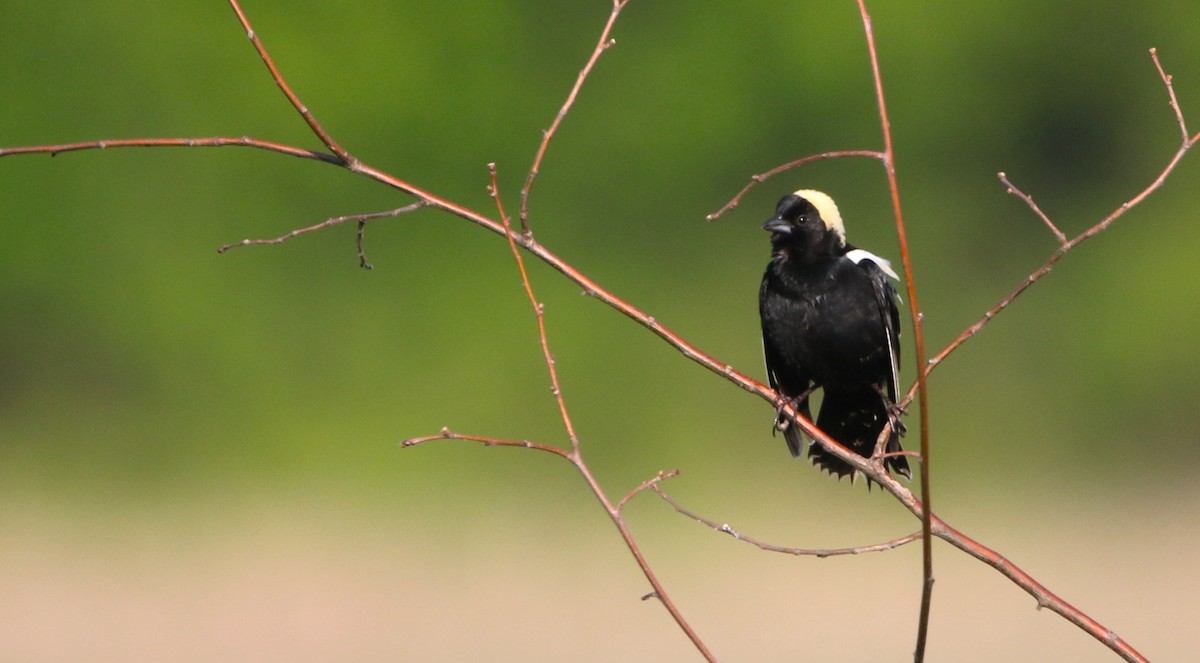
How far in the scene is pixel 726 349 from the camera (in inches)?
508

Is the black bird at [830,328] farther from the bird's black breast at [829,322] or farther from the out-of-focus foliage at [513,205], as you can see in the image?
the out-of-focus foliage at [513,205]

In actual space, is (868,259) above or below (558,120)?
above

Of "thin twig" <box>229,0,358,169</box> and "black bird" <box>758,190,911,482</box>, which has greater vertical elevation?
"black bird" <box>758,190,911,482</box>

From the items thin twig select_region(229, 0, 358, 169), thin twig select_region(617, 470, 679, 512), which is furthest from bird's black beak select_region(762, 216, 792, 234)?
thin twig select_region(229, 0, 358, 169)

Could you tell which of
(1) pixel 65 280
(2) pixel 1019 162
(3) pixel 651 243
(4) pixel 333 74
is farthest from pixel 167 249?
(2) pixel 1019 162

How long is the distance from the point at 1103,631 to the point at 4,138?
1183cm

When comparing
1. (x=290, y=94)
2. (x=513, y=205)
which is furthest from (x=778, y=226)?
(x=513, y=205)

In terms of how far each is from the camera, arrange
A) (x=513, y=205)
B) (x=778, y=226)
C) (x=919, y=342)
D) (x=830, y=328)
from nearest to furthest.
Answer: (x=919, y=342) → (x=830, y=328) → (x=778, y=226) → (x=513, y=205)

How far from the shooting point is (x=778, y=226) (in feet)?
12.6

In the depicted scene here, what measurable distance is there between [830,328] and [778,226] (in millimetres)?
300

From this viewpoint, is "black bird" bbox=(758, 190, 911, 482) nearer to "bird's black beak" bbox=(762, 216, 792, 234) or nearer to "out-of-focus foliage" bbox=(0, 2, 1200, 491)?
"bird's black beak" bbox=(762, 216, 792, 234)

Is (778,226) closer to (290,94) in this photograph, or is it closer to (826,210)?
(826,210)

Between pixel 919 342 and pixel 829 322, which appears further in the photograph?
pixel 829 322

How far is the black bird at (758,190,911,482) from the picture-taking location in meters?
3.75
